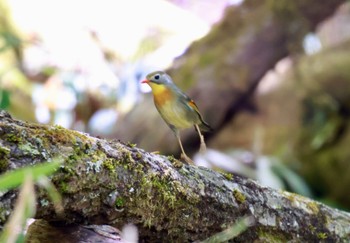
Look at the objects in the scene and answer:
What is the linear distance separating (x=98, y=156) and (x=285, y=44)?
3.60 m

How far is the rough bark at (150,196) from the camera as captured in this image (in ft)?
4.62

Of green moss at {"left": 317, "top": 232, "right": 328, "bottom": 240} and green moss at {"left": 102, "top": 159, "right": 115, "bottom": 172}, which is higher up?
green moss at {"left": 102, "top": 159, "right": 115, "bottom": 172}

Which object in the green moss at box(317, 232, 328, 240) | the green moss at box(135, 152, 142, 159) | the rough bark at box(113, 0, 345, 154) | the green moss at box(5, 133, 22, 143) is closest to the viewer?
the green moss at box(5, 133, 22, 143)

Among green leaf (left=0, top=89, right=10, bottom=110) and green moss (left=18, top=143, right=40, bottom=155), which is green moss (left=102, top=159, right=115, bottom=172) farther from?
green leaf (left=0, top=89, right=10, bottom=110)

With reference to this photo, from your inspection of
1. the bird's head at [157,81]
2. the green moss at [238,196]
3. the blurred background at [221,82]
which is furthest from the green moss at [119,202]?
the blurred background at [221,82]

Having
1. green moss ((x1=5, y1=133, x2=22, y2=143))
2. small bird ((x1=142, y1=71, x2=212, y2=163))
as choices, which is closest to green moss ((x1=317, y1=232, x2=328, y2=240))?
small bird ((x1=142, y1=71, x2=212, y2=163))

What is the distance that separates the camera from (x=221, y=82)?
492 cm

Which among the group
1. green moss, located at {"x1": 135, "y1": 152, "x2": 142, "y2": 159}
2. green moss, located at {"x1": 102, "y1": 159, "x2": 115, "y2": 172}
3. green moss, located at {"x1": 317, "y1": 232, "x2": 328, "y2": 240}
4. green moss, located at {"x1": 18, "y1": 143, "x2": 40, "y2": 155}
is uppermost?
green moss, located at {"x1": 135, "y1": 152, "x2": 142, "y2": 159}

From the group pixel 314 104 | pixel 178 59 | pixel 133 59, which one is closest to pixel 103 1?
pixel 133 59

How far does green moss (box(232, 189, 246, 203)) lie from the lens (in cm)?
185

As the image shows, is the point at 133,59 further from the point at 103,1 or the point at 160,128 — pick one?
the point at 160,128

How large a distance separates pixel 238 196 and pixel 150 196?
358 mm

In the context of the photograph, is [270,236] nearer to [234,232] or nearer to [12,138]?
[234,232]

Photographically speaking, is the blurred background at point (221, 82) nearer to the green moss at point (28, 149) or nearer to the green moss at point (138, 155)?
the green moss at point (138, 155)
